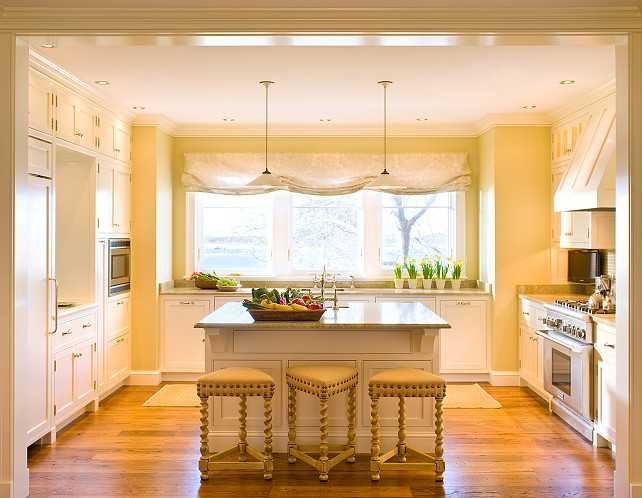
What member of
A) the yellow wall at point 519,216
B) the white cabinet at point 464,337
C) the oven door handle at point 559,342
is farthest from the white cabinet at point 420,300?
the oven door handle at point 559,342

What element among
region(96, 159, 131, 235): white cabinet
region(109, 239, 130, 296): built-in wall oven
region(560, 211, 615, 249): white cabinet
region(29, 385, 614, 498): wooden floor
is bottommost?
region(29, 385, 614, 498): wooden floor

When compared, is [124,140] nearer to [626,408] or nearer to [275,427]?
[275,427]

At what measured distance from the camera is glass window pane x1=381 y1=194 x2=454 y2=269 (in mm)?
6691

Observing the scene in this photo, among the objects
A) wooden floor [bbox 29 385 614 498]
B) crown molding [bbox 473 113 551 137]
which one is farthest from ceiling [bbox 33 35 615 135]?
wooden floor [bbox 29 385 614 498]

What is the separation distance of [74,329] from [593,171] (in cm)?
420

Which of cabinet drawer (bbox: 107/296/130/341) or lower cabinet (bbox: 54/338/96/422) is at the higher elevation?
cabinet drawer (bbox: 107/296/130/341)

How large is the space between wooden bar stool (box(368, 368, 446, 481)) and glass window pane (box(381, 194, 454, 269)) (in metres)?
3.13

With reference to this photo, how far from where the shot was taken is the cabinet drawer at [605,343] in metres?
3.93

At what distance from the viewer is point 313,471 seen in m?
3.66

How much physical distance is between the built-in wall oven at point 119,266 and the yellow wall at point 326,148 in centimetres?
89

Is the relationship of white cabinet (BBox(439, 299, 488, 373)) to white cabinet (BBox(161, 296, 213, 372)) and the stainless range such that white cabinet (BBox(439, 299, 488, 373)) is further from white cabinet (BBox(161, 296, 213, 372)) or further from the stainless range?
white cabinet (BBox(161, 296, 213, 372))

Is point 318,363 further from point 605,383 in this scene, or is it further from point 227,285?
point 227,285

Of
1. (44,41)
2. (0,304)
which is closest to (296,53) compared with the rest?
(44,41)

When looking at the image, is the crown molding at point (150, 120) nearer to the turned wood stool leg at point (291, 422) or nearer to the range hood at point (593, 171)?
the turned wood stool leg at point (291, 422)
